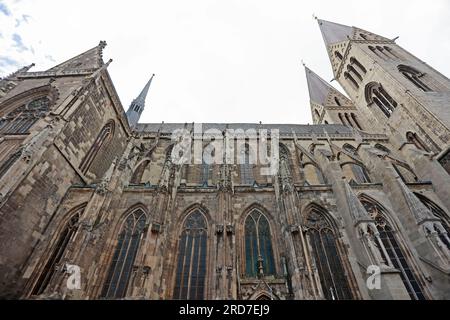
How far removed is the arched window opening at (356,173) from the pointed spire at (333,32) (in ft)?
53.9

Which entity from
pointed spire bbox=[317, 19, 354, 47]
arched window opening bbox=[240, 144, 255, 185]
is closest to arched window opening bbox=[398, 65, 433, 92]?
pointed spire bbox=[317, 19, 354, 47]

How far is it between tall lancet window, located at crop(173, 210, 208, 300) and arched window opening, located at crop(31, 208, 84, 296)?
4580 mm

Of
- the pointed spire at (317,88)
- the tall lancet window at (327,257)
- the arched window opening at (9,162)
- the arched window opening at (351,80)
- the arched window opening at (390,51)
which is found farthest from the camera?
the pointed spire at (317,88)

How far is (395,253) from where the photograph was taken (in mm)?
9984

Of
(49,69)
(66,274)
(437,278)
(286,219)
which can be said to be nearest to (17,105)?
(49,69)

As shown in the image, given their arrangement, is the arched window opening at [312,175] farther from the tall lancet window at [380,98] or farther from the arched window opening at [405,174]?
the tall lancet window at [380,98]

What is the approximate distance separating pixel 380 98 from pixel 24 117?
87.2ft

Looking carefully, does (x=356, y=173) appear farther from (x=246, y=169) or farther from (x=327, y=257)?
(x=327, y=257)

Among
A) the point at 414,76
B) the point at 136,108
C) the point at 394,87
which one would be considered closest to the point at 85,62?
the point at 136,108

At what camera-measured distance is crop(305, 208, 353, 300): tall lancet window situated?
9156 millimetres

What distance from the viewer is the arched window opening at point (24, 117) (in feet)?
36.2
